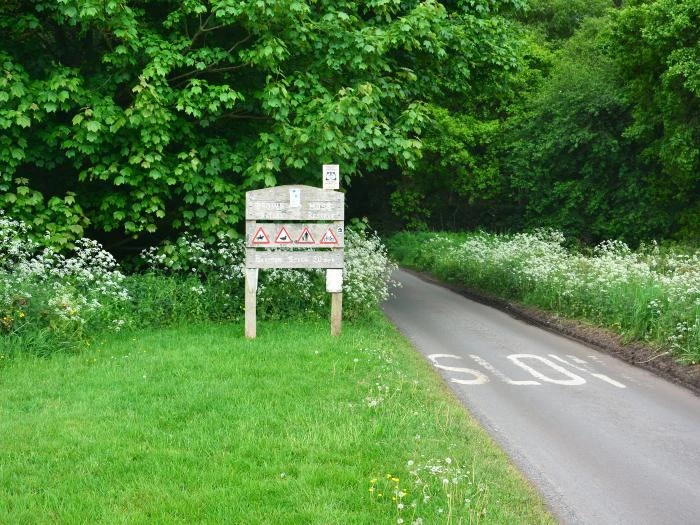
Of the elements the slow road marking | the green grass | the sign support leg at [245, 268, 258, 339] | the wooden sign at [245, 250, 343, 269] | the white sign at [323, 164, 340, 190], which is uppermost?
the white sign at [323, 164, 340, 190]

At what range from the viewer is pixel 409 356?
35.4 ft

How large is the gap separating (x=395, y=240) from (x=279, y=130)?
2709 centimetres

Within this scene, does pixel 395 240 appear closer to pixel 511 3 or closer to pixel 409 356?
pixel 511 3

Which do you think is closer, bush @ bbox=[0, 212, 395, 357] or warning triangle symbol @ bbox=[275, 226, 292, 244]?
bush @ bbox=[0, 212, 395, 357]

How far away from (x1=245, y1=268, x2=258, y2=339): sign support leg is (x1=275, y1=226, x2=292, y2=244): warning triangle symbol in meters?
0.59

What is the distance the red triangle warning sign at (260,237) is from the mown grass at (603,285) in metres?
6.09

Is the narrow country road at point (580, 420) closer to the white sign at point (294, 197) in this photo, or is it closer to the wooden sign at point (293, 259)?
the wooden sign at point (293, 259)

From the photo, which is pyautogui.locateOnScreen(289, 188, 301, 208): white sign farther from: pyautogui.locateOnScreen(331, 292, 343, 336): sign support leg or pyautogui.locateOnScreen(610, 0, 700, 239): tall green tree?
pyautogui.locateOnScreen(610, 0, 700, 239): tall green tree

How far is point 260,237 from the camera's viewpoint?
11766 mm

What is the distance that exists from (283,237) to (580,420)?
5.64m

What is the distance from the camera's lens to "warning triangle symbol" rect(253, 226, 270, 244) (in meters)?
11.7

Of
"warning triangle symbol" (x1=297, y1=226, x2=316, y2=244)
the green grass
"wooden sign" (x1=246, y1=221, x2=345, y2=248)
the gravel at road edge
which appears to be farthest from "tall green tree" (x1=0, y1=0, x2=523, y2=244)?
the gravel at road edge

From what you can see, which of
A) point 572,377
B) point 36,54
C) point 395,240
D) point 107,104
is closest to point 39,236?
point 107,104

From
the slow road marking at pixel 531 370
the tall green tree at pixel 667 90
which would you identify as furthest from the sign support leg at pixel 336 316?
the tall green tree at pixel 667 90
